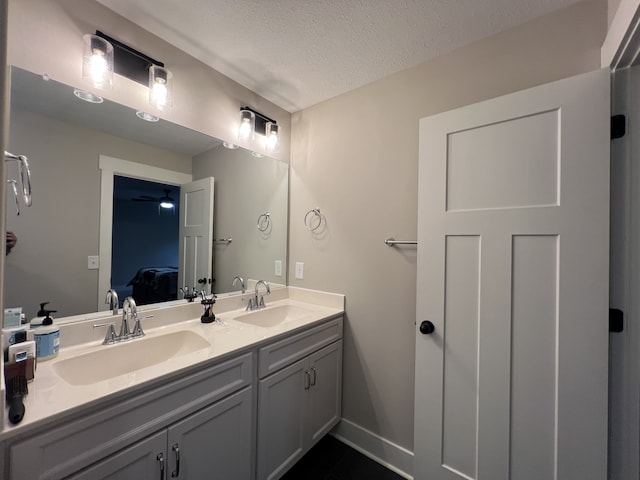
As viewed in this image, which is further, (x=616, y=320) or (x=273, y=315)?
(x=273, y=315)

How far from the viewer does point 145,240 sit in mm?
1502

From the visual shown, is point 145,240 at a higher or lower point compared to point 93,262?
higher

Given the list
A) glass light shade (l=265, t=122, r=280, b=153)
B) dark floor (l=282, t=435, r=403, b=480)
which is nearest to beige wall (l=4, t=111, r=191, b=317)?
glass light shade (l=265, t=122, r=280, b=153)

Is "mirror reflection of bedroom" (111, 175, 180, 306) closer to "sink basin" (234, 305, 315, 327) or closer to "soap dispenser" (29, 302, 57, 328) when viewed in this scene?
"soap dispenser" (29, 302, 57, 328)

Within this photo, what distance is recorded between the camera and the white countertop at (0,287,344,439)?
786 mm

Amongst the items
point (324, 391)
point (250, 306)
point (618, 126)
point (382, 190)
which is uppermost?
point (618, 126)

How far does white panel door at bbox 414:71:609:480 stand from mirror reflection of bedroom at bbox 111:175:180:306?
4.77ft

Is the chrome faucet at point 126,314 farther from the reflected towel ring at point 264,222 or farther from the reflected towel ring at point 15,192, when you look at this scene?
the reflected towel ring at point 264,222

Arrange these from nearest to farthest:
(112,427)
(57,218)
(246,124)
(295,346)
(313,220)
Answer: (112,427)
(57,218)
(295,346)
(246,124)
(313,220)

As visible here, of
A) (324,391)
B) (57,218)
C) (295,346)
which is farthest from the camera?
(324,391)

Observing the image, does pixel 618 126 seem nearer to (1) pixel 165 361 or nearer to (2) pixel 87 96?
(1) pixel 165 361

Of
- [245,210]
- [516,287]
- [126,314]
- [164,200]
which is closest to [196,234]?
[164,200]

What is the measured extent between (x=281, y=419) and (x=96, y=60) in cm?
195

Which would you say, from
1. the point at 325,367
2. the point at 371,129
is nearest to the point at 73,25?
the point at 371,129
